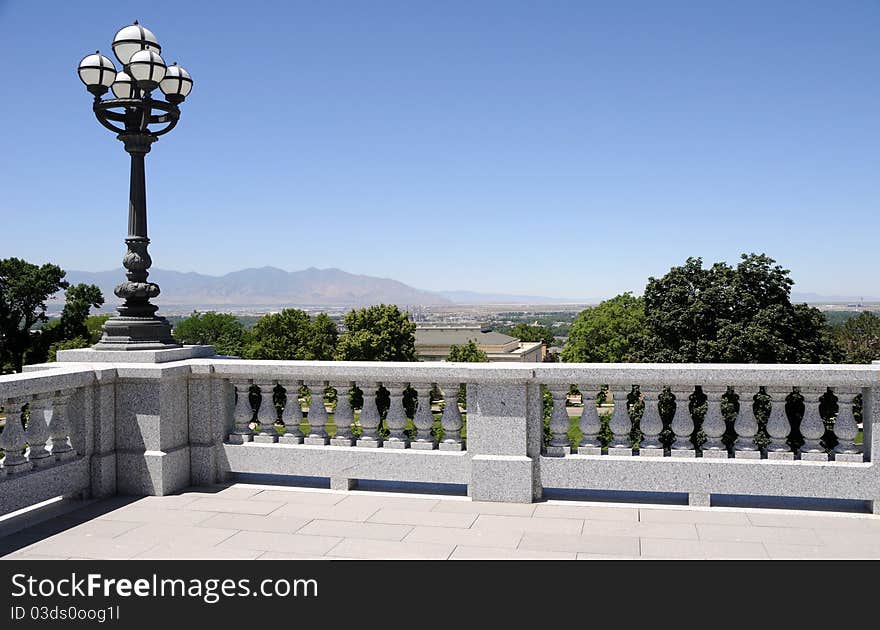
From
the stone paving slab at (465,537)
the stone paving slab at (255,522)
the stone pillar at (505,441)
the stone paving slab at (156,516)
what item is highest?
the stone pillar at (505,441)

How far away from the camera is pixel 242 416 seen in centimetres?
762

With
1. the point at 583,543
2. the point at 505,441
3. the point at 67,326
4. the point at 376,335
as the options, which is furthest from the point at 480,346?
the point at 583,543

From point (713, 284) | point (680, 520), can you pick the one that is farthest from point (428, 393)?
point (713, 284)

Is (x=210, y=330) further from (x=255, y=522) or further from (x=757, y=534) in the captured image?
(x=757, y=534)

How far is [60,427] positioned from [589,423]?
509cm

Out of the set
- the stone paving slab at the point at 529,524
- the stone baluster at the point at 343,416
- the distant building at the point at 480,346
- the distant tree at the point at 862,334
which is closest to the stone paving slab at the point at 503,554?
the stone paving slab at the point at 529,524

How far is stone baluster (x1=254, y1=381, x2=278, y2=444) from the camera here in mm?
7422

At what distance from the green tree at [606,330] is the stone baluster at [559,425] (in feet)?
203

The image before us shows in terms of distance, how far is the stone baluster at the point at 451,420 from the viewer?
22.5 feet

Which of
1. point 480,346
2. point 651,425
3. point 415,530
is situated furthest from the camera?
point 480,346

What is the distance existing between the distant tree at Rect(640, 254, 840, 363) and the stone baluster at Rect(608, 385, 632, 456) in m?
29.2

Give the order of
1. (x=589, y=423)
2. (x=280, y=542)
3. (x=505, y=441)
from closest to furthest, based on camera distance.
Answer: (x=280, y=542) < (x=589, y=423) < (x=505, y=441)

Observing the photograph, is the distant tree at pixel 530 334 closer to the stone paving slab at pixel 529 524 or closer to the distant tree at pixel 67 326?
the distant tree at pixel 67 326
